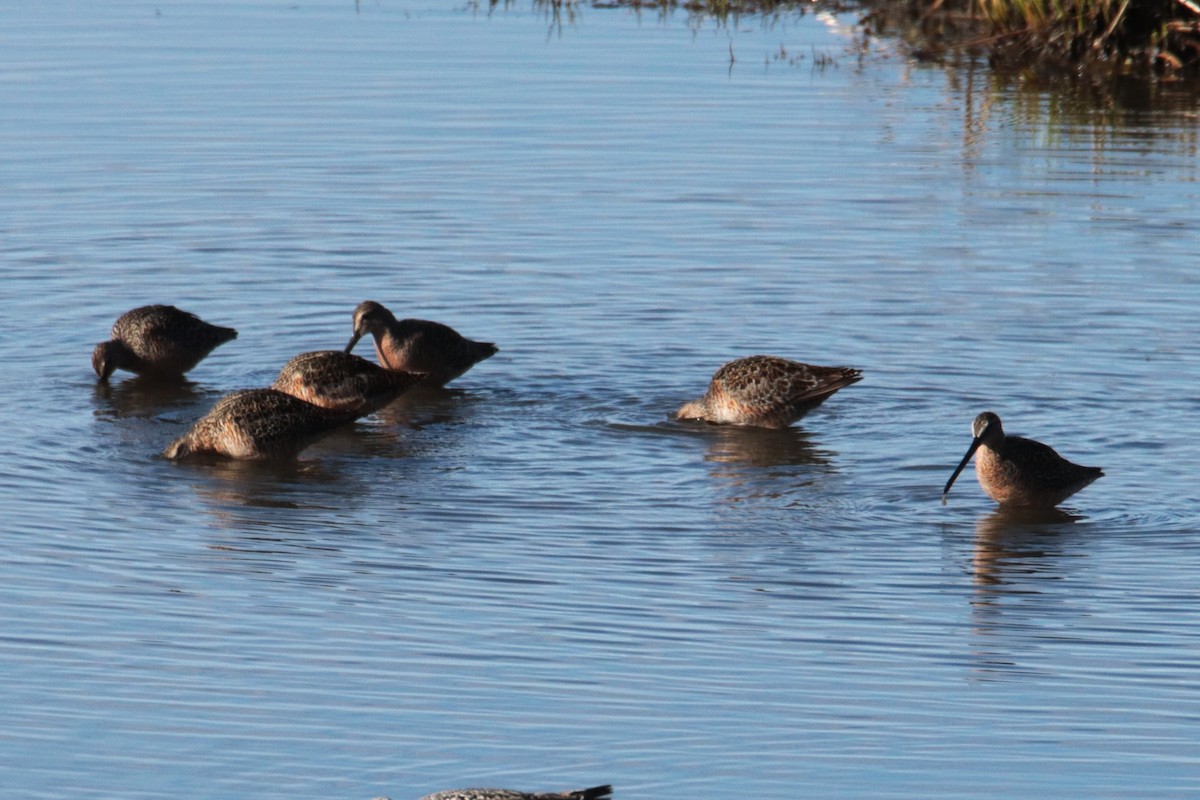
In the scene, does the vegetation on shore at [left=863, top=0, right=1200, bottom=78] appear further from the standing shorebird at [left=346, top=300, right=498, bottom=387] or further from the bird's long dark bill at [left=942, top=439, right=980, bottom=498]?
the bird's long dark bill at [left=942, top=439, right=980, bottom=498]

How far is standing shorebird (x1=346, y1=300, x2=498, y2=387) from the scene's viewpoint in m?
13.1

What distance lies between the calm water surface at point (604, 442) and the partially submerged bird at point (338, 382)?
318 millimetres

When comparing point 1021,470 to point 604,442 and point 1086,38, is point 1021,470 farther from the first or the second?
point 1086,38

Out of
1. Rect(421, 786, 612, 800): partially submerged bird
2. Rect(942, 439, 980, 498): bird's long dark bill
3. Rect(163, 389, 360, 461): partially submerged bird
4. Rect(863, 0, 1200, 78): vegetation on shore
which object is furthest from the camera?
Rect(863, 0, 1200, 78): vegetation on shore

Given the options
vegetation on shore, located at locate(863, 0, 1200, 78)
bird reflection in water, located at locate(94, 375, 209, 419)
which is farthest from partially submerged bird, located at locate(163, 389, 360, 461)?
vegetation on shore, located at locate(863, 0, 1200, 78)

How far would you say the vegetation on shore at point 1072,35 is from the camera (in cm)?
2306

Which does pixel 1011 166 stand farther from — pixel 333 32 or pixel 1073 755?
pixel 1073 755

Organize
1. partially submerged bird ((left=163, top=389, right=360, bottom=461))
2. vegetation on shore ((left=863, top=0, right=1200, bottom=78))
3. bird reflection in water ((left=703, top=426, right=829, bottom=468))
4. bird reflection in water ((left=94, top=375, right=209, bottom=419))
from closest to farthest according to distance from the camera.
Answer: partially submerged bird ((left=163, top=389, right=360, bottom=461)), bird reflection in water ((left=703, top=426, right=829, bottom=468)), bird reflection in water ((left=94, top=375, right=209, bottom=419)), vegetation on shore ((left=863, top=0, right=1200, bottom=78))

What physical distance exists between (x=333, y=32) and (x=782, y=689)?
19.8 meters

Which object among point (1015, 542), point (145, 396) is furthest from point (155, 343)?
point (1015, 542)

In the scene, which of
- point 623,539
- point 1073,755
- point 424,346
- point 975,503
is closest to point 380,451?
point 424,346

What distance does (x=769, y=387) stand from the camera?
1214cm

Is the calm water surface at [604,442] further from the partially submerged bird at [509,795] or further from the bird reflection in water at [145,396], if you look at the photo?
the partially submerged bird at [509,795]

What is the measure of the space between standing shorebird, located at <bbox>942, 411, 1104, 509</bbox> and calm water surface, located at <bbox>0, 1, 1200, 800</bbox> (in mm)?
168
